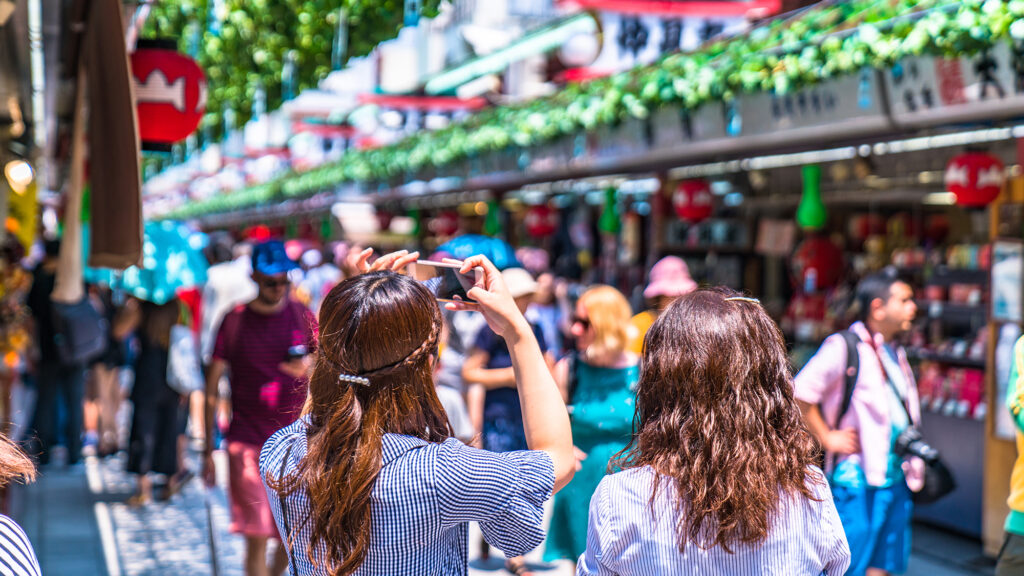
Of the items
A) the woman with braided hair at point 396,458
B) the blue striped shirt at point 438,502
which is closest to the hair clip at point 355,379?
the woman with braided hair at point 396,458

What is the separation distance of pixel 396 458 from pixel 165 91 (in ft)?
11.6

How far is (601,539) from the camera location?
2193mm

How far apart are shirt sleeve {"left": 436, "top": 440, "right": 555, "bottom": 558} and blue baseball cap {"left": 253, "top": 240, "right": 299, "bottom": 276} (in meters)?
3.09

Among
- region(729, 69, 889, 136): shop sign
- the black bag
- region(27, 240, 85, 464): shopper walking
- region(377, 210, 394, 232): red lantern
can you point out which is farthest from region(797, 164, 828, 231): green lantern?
region(377, 210, 394, 232): red lantern

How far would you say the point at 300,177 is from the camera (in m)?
23.5

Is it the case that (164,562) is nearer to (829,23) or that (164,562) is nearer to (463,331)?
(463,331)

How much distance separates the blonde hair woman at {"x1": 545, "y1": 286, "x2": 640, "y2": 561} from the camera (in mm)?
4801

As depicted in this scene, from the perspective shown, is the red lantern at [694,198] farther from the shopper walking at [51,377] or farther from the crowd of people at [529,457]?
the crowd of people at [529,457]

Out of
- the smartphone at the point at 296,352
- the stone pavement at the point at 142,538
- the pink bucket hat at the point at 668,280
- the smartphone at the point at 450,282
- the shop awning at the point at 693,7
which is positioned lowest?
the stone pavement at the point at 142,538

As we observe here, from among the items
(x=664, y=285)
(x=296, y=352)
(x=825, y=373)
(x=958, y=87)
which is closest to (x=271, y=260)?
(x=296, y=352)

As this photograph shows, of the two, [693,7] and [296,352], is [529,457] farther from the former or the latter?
[693,7]

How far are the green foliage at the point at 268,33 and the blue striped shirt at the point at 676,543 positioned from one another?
3.47 metres

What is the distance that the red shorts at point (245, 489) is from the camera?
16.3 feet

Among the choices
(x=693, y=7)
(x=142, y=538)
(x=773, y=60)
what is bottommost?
(x=142, y=538)
